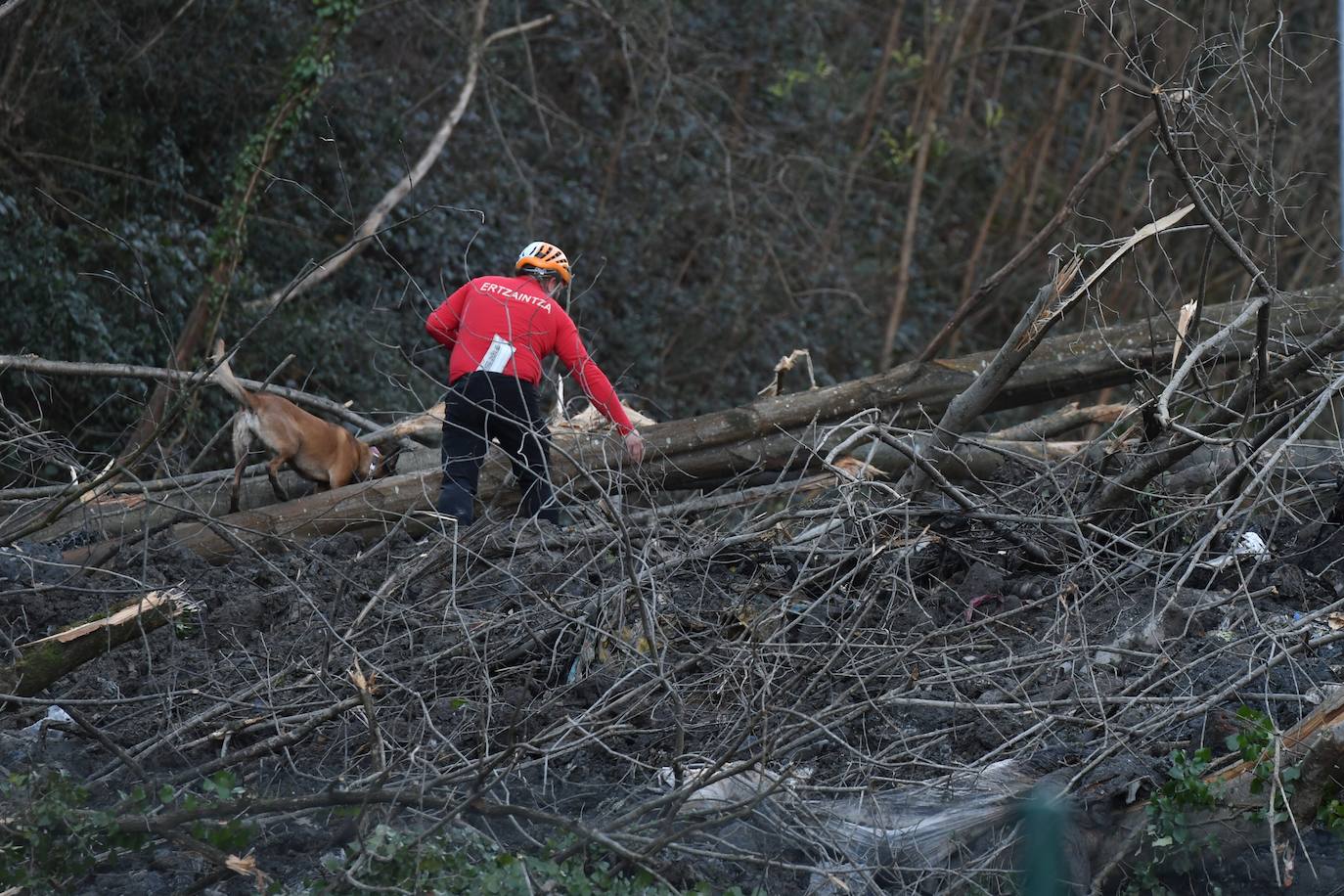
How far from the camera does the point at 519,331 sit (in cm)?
714

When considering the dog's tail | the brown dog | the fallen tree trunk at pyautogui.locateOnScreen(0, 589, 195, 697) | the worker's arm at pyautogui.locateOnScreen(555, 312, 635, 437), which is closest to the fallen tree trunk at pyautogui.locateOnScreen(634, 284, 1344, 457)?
the worker's arm at pyautogui.locateOnScreen(555, 312, 635, 437)

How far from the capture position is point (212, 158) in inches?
494

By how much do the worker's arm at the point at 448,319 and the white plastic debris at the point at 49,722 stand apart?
9.18 ft

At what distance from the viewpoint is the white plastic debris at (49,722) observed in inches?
195

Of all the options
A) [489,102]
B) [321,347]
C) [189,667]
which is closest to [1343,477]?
[189,667]

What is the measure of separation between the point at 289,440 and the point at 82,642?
2.53 metres

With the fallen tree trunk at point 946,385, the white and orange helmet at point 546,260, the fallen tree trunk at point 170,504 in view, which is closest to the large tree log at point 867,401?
the fallen tree trunk at point 946,385

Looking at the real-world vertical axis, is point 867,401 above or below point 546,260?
below

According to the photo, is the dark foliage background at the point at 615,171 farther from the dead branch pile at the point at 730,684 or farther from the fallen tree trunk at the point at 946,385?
the dead branch pile at the point at 730,684

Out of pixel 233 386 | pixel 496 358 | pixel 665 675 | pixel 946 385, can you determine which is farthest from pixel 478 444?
pixel 665 675

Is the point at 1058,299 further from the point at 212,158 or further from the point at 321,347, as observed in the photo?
the point at 212,158

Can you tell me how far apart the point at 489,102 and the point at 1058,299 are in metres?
8.54

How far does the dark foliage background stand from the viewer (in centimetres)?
1116

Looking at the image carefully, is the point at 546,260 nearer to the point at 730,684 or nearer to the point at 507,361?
the point at 507,361
